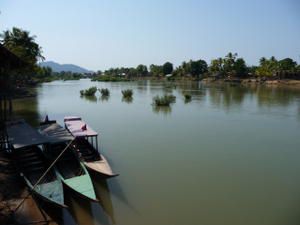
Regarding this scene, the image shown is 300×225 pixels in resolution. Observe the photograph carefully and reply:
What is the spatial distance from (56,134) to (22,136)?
52.2 inches

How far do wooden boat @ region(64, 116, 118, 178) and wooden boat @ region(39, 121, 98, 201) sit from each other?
332 millimetres

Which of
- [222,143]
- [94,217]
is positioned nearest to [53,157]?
[94,217]

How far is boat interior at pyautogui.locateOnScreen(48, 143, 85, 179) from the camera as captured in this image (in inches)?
345

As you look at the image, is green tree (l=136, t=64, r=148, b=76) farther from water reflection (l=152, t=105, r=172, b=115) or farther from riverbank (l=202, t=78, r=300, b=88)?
water reflection (l=152, t=105, r=172, b=115)

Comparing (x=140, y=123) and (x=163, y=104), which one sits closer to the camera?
(x=140, y=123)

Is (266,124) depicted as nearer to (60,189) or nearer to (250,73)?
(60,189)

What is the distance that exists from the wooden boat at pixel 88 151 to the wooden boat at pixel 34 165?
4.37 feet

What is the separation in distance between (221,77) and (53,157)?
84.1m

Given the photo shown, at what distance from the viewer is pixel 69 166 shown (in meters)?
9.32

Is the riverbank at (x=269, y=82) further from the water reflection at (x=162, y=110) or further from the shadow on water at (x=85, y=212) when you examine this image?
the shadow on water at (x=85, y=212)

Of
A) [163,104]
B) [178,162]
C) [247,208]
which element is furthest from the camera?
[163,104]

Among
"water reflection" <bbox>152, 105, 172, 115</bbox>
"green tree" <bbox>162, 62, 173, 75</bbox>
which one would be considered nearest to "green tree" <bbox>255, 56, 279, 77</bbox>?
"green tree" <bbox>162, 62, 173, 75</bbox>

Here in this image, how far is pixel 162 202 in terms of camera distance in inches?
319

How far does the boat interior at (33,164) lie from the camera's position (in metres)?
8.20
